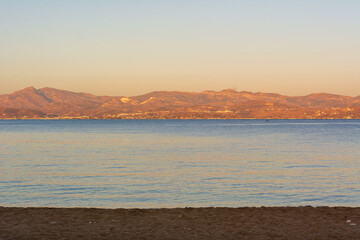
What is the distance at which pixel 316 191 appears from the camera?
92.9ft

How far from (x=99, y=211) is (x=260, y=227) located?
735 cm

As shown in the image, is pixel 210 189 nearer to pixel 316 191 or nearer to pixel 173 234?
pixel 316 191

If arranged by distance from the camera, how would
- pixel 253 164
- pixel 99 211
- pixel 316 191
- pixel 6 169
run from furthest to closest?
pixel 253 164
pixel 6 169
pixel 316 191
pixel 99 211

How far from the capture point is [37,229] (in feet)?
54.0

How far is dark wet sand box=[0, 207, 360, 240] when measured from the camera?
15.7m

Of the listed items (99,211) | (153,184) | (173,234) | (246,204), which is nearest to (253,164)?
(153,184)

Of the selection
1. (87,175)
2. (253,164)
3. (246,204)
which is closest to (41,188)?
(87,175)

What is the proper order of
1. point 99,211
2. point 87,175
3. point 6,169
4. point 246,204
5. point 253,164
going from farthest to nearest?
1. point 253,164
2. point 6,169
3. point 87,175
4. point 246,204
5. point 99,211

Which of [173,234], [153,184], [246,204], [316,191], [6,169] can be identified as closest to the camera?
[173,234]

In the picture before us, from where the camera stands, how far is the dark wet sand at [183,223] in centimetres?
1569

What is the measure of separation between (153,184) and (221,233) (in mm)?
15957

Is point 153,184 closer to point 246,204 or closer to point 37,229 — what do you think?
point 246,204

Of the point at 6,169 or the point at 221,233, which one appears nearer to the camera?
the point at 221,233

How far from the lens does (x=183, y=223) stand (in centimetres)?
1766
